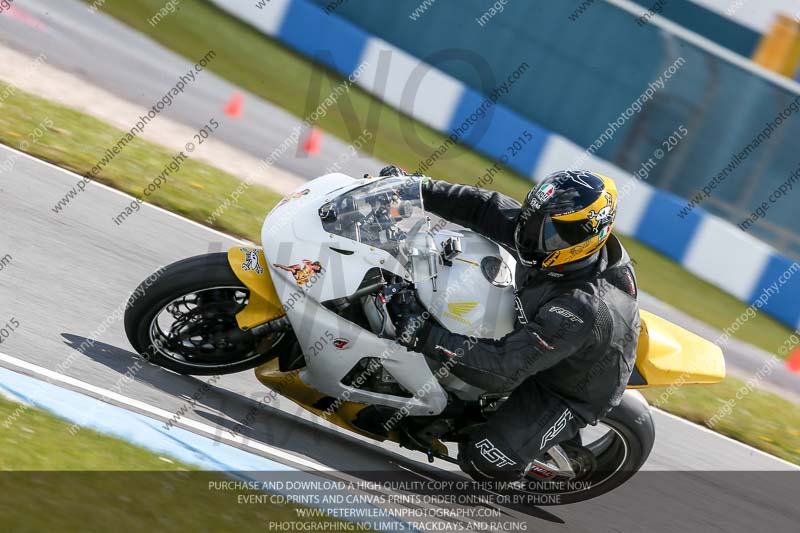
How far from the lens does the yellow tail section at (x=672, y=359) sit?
5.42 metres

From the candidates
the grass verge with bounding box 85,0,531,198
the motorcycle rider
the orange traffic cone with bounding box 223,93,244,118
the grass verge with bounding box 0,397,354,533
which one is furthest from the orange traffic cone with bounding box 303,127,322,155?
the grass verge with bounding box 0,397,354,533

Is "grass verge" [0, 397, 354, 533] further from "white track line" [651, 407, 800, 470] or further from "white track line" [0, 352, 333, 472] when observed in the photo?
"white track line" [651, 407, 800, 470]

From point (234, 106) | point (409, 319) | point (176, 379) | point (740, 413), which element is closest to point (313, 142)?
point (234, 106)

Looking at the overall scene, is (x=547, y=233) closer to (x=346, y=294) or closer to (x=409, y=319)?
(x=409, y=319)

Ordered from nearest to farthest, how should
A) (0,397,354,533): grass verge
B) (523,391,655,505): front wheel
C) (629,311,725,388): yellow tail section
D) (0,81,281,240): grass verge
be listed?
(0,397,354,533): grass verge → (629,311,725,388): yellow tail section → (523,391,655,505): front wheel → (0,81,281,240): grass verge

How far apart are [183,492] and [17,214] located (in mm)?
3260

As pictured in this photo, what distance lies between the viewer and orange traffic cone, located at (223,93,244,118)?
12.2m

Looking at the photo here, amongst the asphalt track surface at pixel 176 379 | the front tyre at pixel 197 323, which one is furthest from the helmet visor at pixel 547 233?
the asphalt track surface at pixel 176 379

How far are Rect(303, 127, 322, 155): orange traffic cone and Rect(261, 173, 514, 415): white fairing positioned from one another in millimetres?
7219

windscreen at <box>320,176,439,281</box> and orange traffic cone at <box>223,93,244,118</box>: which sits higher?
windscreen at <box>320,176,439,281</box>

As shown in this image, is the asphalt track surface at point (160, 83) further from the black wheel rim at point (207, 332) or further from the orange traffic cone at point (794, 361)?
the black wheel rim at point (207, 332)

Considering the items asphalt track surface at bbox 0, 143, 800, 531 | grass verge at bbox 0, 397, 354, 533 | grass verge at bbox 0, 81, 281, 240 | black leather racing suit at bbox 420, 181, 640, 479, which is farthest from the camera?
grass verge at bbox 0, 81, 281, 240

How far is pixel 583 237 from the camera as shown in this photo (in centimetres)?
485

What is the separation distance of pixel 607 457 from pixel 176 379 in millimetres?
2655
